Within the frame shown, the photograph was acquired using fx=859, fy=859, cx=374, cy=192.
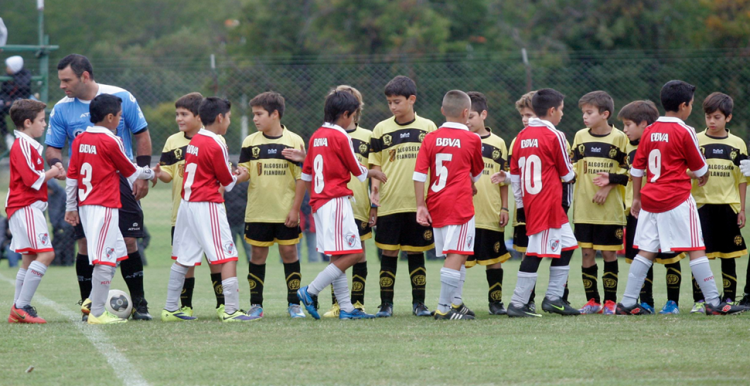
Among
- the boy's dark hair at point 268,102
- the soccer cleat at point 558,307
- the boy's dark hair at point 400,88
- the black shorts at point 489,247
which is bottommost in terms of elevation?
the soccer cleat at point 558,307

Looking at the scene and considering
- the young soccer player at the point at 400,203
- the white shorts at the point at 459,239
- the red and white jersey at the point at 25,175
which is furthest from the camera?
the young soccer player at the point at 400,203

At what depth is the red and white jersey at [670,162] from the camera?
259 inches

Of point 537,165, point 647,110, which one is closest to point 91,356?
point 537,165

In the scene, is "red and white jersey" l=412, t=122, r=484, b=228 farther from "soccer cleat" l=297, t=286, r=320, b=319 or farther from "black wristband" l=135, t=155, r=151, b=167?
"black wristband" l=135, t=155, r=151, b=167

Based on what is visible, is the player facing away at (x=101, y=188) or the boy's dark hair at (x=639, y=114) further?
the boy's dark hair at (x=639, y=114)

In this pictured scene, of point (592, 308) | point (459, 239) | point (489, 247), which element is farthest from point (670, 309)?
point (459, 239)

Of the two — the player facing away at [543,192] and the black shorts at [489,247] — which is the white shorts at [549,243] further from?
the black shorts at [489,247]

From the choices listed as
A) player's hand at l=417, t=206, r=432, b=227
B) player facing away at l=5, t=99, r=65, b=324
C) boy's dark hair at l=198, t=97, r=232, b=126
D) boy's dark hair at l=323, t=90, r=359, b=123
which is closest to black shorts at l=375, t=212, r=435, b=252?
player's hand at l=417, t=206, r=432, b=227

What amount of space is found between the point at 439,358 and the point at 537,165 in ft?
6.77

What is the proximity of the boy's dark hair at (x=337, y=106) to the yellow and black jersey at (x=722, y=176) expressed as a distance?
10.0 feet

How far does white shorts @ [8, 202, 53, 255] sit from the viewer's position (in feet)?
21.7

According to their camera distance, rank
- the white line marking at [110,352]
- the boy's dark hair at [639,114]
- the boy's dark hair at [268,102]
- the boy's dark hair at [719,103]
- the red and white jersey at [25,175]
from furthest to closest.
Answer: the boy's dark hair at [639,114] → the boy's dark hair at [719,103] → the boy's dark hair at [268,102] → the red and white jersey at [25,175] → the white line marking at [110,352]

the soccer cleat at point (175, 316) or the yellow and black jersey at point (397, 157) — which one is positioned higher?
the yellow and black jersey at point (397, 157)

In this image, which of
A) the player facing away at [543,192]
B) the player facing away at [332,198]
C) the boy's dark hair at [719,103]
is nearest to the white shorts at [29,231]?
the player facing away at [332,198]
